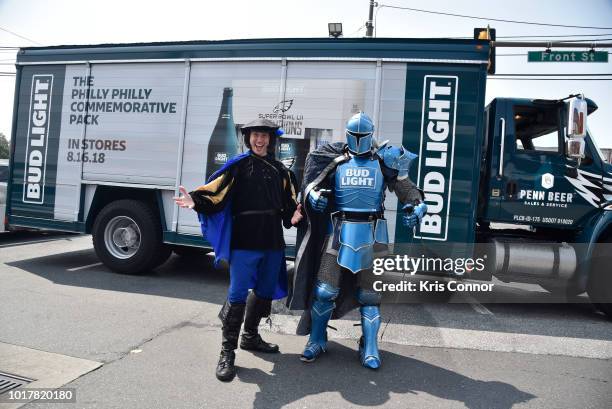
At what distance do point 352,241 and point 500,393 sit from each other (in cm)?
147

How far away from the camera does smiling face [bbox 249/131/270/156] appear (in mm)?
3371

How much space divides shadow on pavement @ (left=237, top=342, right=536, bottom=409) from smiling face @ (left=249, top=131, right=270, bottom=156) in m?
1.67

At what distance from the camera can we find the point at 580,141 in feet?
15.0

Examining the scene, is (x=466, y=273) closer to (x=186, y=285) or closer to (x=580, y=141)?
(x=580, y=141)

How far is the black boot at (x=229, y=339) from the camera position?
3.09m

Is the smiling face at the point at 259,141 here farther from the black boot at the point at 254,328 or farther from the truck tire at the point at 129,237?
the truck tire at the point at 129,237

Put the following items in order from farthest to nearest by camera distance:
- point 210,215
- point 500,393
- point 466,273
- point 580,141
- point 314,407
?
point 466,273 < point 580,141 < point 210,215 < point 500,393 < point 314,407

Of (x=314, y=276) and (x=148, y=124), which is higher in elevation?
(x=148, y=124)

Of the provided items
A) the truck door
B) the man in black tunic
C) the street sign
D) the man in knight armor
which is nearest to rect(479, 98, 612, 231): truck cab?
the truck door

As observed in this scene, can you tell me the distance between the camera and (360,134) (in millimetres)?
3412

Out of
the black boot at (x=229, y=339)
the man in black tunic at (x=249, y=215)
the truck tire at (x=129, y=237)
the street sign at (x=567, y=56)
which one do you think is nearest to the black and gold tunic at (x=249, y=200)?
the man in black tunic at (x=249, y=215)

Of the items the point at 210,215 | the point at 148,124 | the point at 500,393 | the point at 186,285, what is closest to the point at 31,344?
the point at 210,215

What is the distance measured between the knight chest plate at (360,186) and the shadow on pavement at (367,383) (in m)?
1.25

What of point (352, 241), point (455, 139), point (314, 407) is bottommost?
point (314, 407)
